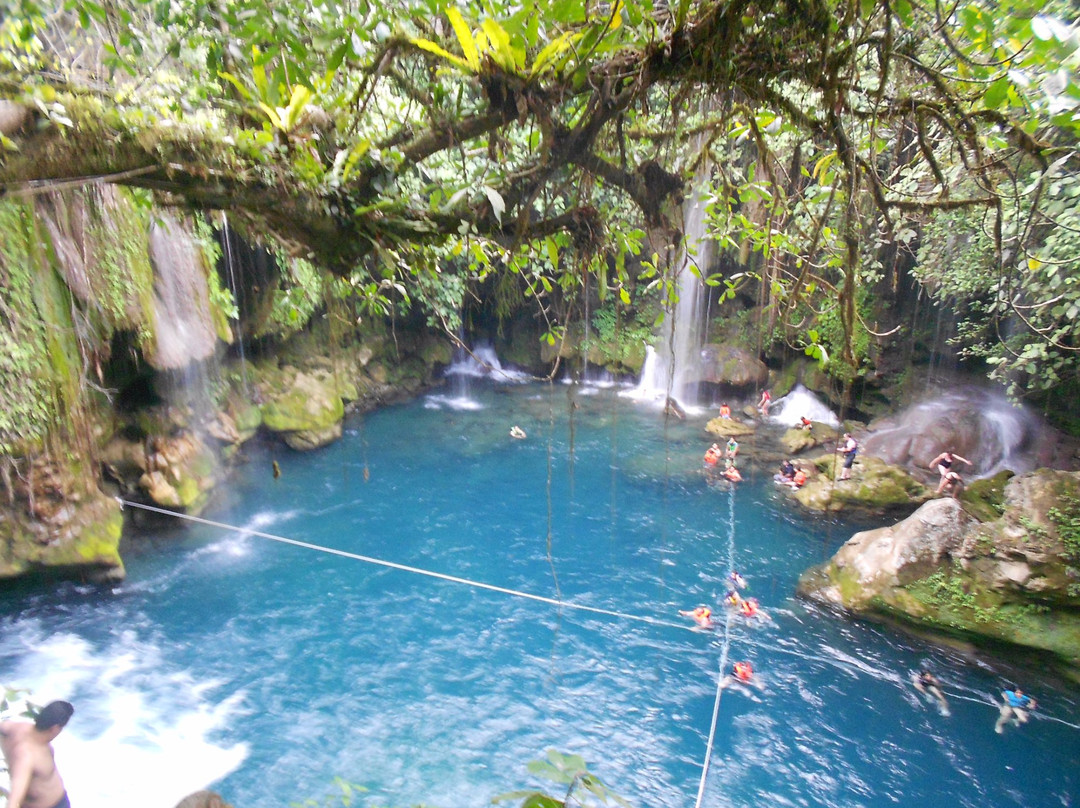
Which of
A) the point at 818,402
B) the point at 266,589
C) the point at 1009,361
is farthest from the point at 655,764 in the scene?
the point at 818,402

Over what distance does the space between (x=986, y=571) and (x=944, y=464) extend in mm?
3693

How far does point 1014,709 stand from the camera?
18.5 feet

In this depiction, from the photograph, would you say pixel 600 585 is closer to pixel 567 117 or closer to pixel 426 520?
pixel 426 520

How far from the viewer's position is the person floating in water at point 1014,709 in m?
5.61

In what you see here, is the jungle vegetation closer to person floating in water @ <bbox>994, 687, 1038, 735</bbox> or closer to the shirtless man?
the shirtless man

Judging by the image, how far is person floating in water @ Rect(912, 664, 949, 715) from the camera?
583cm

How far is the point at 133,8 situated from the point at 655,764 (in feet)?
24.3

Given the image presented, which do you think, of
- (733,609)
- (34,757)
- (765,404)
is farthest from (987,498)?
(34,757)

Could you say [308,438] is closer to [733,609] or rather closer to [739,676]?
[733,609]

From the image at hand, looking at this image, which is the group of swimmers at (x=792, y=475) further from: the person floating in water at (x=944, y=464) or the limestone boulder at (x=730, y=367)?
the limestone boulder at (x=730, y=367)

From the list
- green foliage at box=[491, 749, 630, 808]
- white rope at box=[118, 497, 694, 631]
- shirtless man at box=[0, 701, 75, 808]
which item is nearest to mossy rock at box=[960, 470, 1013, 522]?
white rope at box=[118, 497, 694, 631]

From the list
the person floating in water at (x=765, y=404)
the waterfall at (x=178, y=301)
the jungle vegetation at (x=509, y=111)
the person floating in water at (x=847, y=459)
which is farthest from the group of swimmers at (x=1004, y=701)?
the waterfall at (x=178, y=301)

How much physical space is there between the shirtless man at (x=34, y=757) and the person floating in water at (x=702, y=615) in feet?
19.1

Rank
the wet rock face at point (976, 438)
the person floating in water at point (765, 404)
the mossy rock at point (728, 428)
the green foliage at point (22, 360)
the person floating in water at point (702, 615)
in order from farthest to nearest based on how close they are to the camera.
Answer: the person floating in water at point (765, 404)
the mossy rock at point (728, 428)
the wet rock face at point (976, 438)
the person floating in water at point (702, 615)
the green foliage at point (22, 360)
